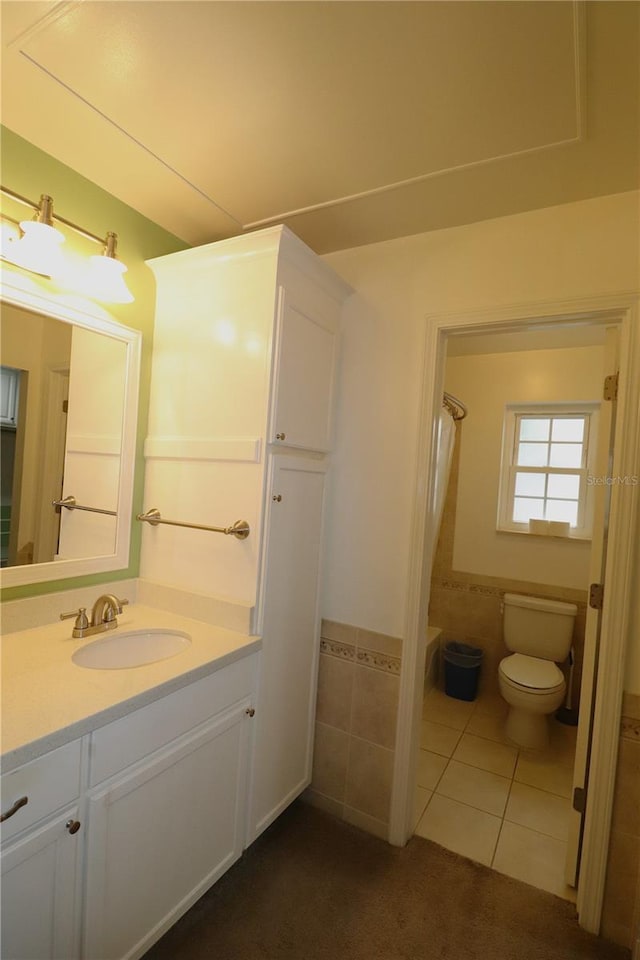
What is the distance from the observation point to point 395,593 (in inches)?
68.2

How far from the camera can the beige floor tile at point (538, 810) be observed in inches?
73.3

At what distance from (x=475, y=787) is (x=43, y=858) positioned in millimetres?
1917

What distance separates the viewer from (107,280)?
1.47m

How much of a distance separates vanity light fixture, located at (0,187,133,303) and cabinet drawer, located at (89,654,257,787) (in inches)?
52.3

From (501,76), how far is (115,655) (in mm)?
1995

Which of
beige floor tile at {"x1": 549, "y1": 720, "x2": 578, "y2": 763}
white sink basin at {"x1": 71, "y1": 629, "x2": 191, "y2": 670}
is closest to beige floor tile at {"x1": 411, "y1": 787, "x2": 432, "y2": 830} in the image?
beige floor tile at {"x1": 549, "y1": 720, "x2": 578, "y2": 763}

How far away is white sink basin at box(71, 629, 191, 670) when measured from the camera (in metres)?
1.42

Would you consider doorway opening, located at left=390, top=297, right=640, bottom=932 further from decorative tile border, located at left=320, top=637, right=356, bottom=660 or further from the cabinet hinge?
decorative tile border, located at left=320, top=637, right=356, bottom=660

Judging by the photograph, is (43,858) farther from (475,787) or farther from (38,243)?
(475,787)

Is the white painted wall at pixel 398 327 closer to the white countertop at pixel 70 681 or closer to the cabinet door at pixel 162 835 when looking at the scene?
the white countertop at pixel 70 681

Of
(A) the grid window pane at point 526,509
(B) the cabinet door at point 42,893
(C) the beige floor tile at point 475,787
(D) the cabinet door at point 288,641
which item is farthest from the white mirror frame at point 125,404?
(A) the grid window pane at point 526,509

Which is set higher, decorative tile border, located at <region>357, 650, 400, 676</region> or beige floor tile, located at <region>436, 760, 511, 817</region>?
decorative tile border, located at <region>357, 650, 400, 676</region>

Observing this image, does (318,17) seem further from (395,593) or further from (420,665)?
(420,665)

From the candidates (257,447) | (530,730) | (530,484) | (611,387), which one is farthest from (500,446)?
(257,447)
